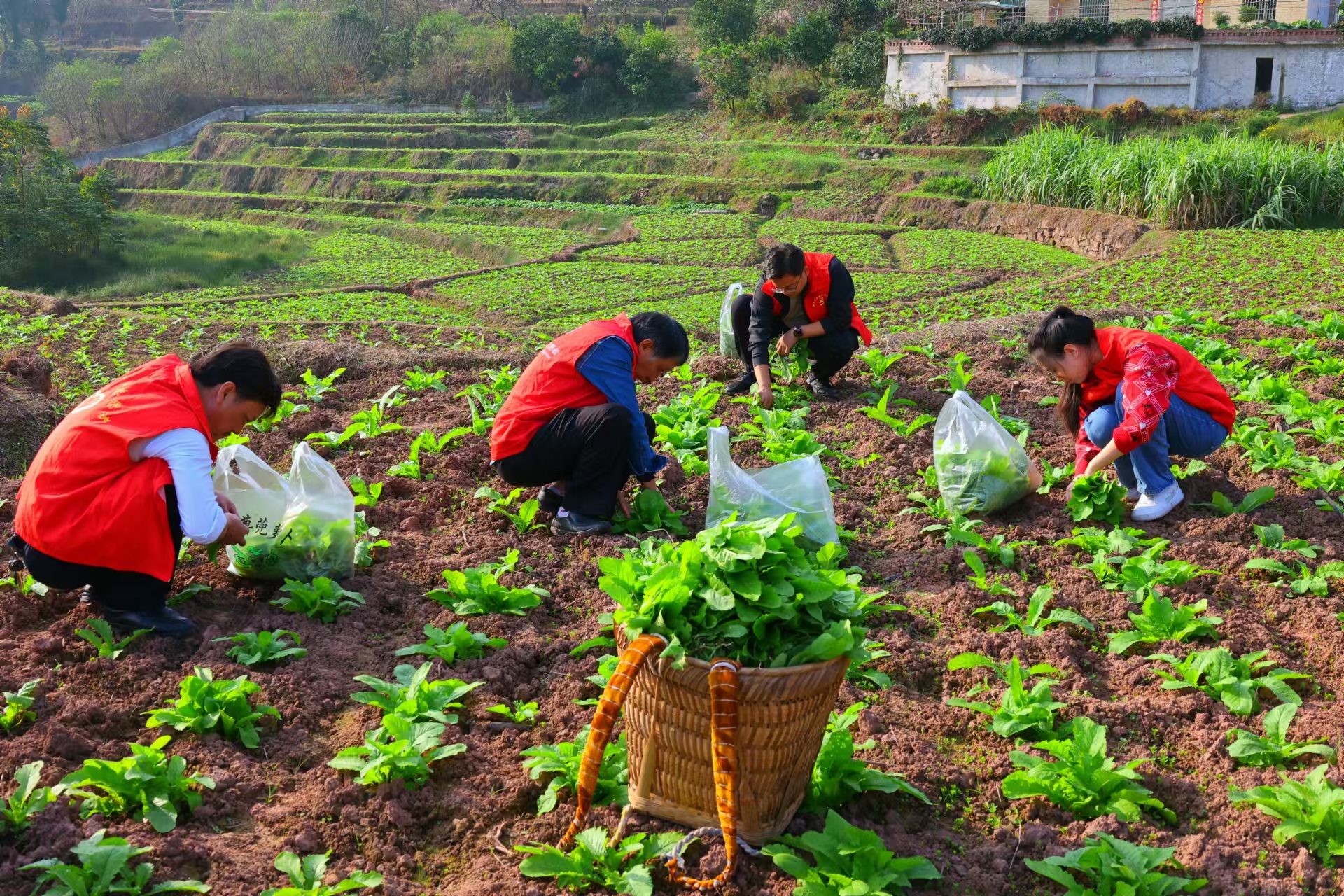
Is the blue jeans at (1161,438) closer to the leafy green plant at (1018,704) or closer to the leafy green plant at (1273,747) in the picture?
the leafy green plant at (1018,704)

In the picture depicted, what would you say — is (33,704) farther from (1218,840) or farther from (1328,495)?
(1328,495)

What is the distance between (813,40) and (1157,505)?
112 ft

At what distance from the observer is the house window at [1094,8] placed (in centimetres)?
3662

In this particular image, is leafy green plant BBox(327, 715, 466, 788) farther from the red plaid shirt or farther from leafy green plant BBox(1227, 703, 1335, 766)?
the red plaid shirt

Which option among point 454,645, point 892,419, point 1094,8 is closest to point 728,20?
point 1094,8

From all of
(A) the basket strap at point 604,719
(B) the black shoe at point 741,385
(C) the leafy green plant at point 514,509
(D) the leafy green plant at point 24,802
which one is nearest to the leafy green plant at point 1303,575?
(A) the basket strap at point 604,719

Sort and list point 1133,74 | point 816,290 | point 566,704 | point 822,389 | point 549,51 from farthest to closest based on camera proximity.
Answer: point 549,51 → point 1133,74 → point 822,389 → point 816,290 → point 566,704

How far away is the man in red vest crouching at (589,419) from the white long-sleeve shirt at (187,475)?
1487mm

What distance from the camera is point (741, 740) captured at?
8.70ft

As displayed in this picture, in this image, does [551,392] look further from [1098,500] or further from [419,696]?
[1098,500]

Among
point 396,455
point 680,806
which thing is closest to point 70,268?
point 396,455

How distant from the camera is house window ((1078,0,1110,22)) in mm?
36625

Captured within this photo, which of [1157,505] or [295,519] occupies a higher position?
[295,519]

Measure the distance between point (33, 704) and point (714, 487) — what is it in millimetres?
2563
